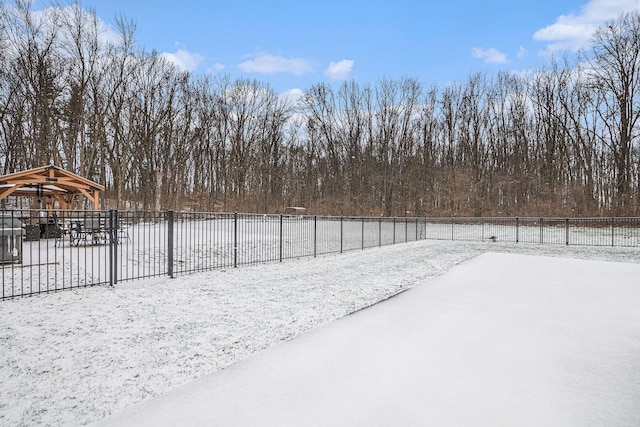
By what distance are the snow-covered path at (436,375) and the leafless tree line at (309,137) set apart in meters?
27.8

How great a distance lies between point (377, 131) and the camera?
43.5m

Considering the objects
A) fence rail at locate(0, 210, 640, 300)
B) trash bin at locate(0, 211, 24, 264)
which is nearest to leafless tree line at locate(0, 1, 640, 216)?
fence rail at locate(0, 210, 640, 300)

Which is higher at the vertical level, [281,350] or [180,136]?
[180,136]

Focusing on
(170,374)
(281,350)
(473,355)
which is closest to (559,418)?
(473,355)

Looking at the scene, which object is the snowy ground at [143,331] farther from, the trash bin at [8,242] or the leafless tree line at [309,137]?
the leafless tree line at [309,137]

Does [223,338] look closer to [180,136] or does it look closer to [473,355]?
[473,355]

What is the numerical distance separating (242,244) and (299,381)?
9.27m

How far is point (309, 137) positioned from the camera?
4712cm

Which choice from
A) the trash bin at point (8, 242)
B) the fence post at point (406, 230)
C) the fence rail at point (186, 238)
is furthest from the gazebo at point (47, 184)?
the fence post at point (406, 230)

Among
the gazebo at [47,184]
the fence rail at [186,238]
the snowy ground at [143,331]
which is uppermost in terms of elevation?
the gazebo at [47,184]

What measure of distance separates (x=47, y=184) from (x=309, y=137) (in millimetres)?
33883

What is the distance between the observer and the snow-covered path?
2.84 m

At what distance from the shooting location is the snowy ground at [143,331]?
10.5ft

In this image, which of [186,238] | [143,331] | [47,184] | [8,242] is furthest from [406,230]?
[47,184]
